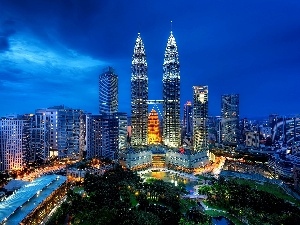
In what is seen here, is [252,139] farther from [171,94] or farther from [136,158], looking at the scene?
[136,158]

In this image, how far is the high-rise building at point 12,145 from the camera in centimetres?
2877

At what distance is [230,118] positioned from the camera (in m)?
48.6

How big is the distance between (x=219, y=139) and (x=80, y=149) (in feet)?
76.1

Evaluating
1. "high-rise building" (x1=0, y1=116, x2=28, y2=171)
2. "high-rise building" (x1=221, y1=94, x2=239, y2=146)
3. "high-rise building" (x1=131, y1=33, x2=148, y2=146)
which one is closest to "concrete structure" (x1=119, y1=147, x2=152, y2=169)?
"high-rise building" (x1=131, y1=33, x2=148, y2=146)

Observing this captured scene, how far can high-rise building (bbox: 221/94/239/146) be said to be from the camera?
47.8 meters

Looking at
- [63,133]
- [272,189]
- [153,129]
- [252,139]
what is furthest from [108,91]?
[272,189]

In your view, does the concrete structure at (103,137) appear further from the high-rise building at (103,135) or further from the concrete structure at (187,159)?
the concrete structure at (187,159)

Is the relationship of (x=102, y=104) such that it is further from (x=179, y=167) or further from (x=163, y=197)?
(x=163, y=197)

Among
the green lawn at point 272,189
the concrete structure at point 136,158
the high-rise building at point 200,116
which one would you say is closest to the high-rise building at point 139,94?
the concrete structure at point 136,158

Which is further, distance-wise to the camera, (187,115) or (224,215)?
(187,115)

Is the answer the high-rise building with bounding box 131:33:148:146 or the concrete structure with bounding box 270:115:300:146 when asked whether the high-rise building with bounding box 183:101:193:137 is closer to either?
the concrete structure with bounding box 270:115:300:146

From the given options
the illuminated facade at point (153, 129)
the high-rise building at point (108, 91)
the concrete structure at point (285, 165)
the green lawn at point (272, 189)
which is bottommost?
the green lawn at point (272, 189)

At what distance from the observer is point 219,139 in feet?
162

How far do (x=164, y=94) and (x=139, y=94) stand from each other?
10.4ft
